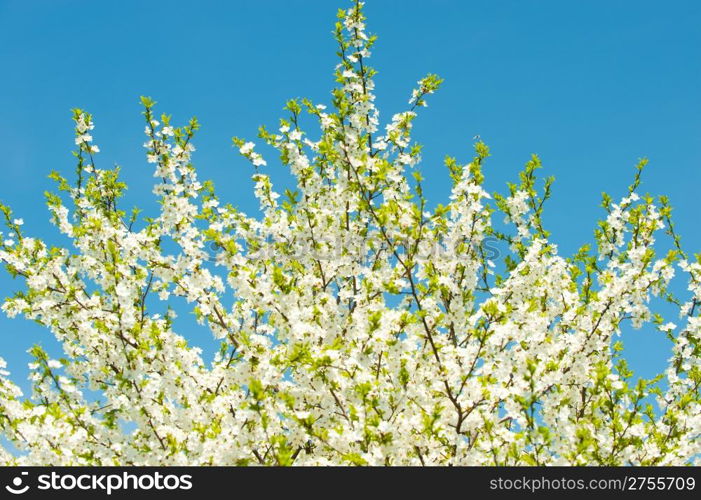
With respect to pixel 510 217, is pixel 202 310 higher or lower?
lower

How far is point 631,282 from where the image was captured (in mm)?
8797

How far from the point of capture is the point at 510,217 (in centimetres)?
1070

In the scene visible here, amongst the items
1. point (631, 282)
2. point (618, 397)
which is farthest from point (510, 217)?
point (618, 397)

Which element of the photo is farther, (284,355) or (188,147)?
(188,147)
